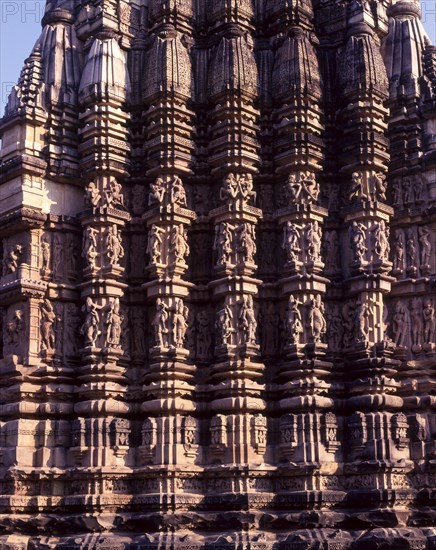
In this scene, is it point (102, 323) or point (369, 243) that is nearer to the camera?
point (102, 323)

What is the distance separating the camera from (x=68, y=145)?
16078 mm

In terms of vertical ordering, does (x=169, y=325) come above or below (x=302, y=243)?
below

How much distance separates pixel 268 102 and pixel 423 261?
408 cm

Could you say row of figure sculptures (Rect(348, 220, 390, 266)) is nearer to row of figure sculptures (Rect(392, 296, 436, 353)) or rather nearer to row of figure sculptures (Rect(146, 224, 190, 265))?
row of figure sculptures (Rect(392, 296, 436, 353))

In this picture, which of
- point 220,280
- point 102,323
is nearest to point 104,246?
point 102,323

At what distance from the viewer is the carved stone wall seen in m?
13.8

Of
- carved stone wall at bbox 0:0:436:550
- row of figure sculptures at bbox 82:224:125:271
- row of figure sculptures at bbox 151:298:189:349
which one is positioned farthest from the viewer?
row of figure sculptures at bbox 82:224:125:271

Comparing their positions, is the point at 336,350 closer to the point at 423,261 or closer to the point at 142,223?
the point at 423,261

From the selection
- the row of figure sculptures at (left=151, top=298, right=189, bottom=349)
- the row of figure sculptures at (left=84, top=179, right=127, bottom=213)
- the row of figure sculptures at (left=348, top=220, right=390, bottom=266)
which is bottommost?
the row of figure sculptures at (left=151, top=298, right=189, bottom=349)

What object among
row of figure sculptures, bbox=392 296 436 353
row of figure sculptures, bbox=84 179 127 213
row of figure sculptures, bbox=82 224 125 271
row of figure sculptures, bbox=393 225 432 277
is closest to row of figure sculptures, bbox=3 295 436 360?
row of figure sculptures, bbox=392 296 436 353

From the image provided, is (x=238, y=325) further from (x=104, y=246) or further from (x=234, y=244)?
(x=104, y=246)

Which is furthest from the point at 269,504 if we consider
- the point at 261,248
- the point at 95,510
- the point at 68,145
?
the point at 68,145

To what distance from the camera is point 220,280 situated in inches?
583

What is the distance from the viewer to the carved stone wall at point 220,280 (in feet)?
45.4
